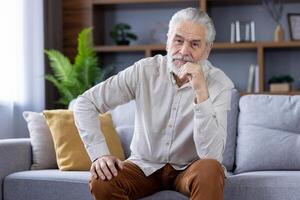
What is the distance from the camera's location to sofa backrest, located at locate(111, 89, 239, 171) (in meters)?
2.92

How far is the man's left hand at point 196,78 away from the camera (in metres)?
2.12

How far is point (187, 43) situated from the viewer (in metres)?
2.24

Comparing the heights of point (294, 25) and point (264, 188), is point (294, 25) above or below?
above

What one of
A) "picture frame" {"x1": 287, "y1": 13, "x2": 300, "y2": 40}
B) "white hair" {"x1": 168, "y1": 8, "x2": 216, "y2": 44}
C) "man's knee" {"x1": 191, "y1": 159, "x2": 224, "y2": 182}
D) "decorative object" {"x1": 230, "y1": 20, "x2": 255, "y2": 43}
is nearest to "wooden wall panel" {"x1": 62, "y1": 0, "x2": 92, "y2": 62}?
"decorative object" {"x1": 230, "y1": 20, "x2": 255, "y2": 43}

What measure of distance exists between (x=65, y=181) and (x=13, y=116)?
62.4 inches

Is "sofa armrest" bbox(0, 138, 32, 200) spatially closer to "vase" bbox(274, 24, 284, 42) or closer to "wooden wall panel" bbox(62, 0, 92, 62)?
"wooden wall panel" bbox(62, 0, 92, 62)

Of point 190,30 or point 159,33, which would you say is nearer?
point 190,30

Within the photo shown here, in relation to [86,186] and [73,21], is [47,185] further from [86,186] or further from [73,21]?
[73,21]

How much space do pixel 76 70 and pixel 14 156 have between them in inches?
62.0

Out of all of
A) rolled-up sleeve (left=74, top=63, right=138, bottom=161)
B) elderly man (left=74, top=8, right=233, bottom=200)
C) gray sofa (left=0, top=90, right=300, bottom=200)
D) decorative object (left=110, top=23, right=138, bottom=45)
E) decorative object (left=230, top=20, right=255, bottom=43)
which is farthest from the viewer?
decorative object (left=110, top=23, right=138, bottom=45)

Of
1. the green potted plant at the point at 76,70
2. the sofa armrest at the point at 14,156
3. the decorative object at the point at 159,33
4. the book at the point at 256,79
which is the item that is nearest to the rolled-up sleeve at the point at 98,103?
the sofa armrest at the point at 14,156

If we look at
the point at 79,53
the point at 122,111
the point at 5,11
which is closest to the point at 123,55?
the point at 79,53

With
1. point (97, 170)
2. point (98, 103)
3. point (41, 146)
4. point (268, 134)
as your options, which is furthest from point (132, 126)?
point (97, 170)

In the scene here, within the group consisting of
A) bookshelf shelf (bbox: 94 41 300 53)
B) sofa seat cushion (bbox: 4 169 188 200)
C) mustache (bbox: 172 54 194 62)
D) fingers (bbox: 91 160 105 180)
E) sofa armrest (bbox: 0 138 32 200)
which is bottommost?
sofa seat cushion (bbox: 4 169 188 200)
